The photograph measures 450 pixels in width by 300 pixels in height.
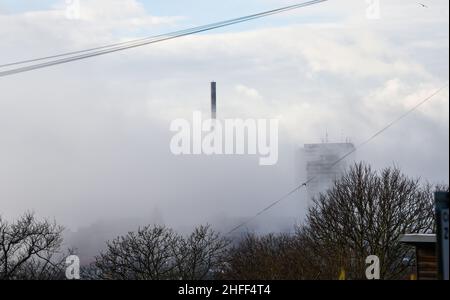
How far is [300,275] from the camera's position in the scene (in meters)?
37.4

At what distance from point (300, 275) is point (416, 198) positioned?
41.9 ft

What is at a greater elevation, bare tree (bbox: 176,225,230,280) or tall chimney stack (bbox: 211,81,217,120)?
tall chimney stack (bbox: 211,81,217,120)

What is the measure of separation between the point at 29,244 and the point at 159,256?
8788 millimetres

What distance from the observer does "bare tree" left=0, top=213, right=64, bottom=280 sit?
1275 inches

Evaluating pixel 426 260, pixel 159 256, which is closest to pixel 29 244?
pixel 159 256

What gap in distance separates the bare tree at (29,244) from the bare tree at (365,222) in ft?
36.3

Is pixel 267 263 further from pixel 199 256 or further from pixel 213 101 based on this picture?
pixel 213 101

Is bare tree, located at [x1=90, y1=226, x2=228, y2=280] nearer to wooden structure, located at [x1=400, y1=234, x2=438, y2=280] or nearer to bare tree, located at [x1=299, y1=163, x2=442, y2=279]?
bare tree, located at [x1=299, y1=163, x2=442, y2=279]

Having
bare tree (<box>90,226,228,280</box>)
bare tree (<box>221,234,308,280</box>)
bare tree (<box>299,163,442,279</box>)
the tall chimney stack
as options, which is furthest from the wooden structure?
the tall chimney stack

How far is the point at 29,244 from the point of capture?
113ft

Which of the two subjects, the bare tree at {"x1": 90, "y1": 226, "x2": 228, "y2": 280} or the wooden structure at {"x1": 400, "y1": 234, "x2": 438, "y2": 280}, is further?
the bare tree at {"x1": 90, "y1": 226, "x2": 228, "y2": 280}

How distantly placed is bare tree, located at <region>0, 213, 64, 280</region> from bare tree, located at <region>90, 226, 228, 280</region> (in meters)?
2.80
